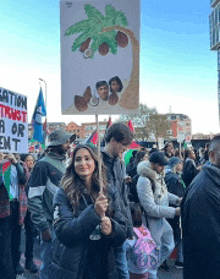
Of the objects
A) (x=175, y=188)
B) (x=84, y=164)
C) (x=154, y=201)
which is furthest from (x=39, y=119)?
(x=84, y=164)

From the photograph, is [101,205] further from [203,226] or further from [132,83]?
[132,83]

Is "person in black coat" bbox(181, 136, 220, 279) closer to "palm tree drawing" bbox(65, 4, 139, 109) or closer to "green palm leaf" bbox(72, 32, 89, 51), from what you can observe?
"palm tree drawing" bbox(65, 4, 139, 109)

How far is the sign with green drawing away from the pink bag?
1.56m

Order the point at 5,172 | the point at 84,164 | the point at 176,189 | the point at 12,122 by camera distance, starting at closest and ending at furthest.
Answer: the point at 84,164, the point at 12,122, the point at 5,172, the point at 176,189

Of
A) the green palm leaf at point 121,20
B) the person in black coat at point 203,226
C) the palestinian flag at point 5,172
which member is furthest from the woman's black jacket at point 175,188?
the green palm leaf at point 121,20

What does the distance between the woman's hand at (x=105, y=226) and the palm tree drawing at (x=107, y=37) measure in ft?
2.76

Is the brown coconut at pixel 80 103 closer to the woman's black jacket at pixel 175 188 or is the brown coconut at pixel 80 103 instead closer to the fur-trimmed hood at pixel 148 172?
the fur-trimmed hood at pixel 148 172

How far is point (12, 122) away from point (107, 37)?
170cm

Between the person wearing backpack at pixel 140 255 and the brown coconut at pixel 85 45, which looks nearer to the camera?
the brown coconut at pixel 85 45

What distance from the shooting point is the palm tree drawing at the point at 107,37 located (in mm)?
2592

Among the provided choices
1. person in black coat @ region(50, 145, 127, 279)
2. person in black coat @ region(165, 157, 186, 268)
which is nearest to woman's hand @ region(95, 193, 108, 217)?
person in black coat @ region(50, 145, 127, 279)

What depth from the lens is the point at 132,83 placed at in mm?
2656

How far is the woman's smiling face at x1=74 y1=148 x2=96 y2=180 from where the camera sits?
8.93 ft

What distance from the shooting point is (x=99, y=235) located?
255 cm
